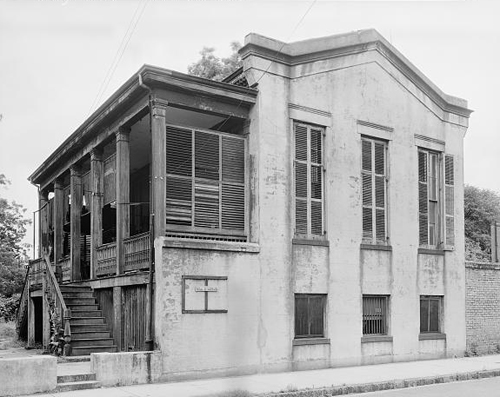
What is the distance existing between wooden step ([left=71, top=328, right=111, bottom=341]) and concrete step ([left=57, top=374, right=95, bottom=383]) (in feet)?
11.5

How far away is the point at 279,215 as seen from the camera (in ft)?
53.7

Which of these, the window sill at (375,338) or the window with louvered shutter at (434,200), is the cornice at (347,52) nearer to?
the window with louvered shutter at (434,200)

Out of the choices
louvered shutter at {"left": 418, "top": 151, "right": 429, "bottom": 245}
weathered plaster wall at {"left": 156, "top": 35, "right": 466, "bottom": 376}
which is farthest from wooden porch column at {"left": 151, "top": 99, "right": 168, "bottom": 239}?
louvered shutter at {"left": 418, "top": 151, "right": 429, "bottom": 245}

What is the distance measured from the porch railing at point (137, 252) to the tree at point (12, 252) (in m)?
28.6

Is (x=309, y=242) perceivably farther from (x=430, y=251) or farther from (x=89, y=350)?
(x=89, y=350)

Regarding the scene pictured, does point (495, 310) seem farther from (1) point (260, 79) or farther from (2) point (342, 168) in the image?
(1) point (260, 79)

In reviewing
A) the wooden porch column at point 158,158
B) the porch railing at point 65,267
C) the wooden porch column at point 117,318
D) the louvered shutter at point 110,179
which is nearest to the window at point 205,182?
the wooden porch column at point 158,158

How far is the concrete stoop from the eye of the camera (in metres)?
12.7

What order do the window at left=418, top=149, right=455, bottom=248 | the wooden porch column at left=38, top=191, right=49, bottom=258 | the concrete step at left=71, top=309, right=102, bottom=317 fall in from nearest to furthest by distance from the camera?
the concrete step at left=71, top=309, right=102, bottom=317 → the window at left=418, top=149, right=455, bottom=248 → the wooden porch column at left=38, top=191, right=49, bottom=258

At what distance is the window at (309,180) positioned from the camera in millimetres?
17016

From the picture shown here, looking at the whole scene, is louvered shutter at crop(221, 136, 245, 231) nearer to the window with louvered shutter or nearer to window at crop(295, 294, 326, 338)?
window at crop(295, 294, 326, 338)

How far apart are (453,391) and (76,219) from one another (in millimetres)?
12896

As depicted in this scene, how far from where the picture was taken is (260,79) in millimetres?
16297

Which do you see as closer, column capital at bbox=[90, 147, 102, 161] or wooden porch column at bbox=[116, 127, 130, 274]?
wooden porch column at bbox=[116, 127, 130, 274]
